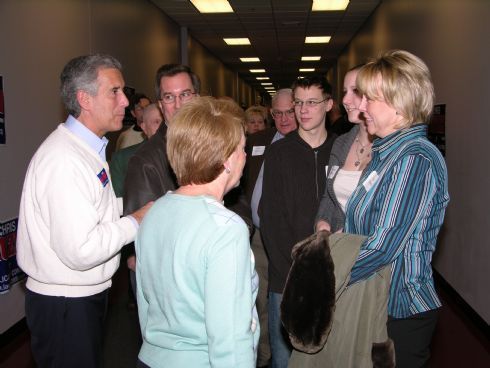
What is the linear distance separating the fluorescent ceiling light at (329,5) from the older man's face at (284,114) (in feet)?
18.6

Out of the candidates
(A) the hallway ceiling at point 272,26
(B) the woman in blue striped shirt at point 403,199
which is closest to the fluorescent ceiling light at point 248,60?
(A) the hallway ceiling at point 272,26

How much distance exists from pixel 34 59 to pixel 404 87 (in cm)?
366

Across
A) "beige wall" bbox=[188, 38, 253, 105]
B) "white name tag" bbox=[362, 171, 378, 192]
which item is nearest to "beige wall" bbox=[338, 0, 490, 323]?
"white name tag" bbox=[362, 171, 378, 192]

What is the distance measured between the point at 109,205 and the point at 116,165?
7.08ft

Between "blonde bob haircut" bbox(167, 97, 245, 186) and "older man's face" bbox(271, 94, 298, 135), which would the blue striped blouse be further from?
"older man's face" bbox(271, 94, 298, 135)

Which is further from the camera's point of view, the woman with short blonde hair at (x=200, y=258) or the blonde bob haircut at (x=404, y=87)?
the blonde bob haircut at (x=404, y=87)

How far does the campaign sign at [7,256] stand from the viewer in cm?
375

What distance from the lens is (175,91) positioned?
2.41m

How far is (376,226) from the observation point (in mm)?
1605

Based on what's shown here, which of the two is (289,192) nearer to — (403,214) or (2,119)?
(403,214)

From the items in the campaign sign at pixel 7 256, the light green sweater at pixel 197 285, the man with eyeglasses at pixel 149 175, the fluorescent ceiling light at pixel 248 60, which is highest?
the fluorescent ceiling light at pixel 248 60

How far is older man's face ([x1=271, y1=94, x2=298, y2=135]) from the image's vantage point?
345cm

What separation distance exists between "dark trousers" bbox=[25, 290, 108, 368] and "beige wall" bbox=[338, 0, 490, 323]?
10.2 feet

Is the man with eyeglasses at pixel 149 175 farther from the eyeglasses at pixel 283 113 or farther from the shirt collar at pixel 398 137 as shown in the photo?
the eyeglasses at pixel 283 113
